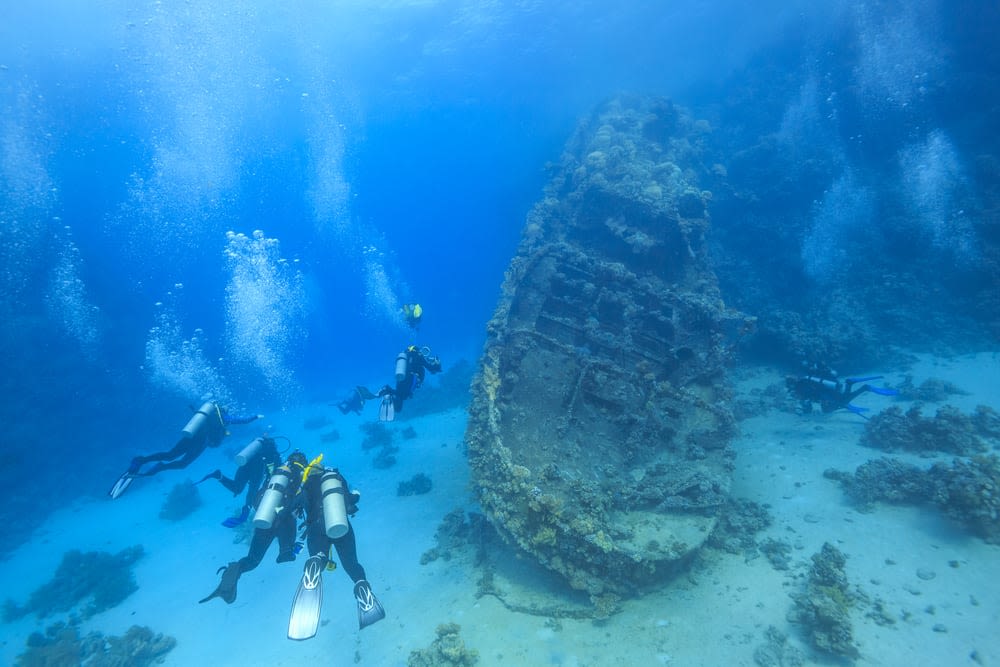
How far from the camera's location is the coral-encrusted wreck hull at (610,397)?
686 centimetres

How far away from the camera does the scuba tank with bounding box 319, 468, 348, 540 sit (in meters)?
5.48

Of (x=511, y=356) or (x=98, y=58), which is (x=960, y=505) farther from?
(x=98, y=58)

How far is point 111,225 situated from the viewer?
211 ft

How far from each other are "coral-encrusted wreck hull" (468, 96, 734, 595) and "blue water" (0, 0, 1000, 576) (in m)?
7.41

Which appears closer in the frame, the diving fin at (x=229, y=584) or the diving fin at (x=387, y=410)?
the diving fin at (x=229, y=584)

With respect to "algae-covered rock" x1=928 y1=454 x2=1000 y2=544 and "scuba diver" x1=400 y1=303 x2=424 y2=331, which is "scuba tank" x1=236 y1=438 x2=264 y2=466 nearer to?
"scuba diver" x1=400 y1=303 x2=424 y2=331

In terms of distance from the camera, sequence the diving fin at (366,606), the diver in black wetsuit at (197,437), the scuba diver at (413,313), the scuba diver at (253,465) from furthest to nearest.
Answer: the scuba diver at (413,313)
the diver in black wetsuit at (197,437)
the scuba diver at (253,465)
the diving fin at (366,606)

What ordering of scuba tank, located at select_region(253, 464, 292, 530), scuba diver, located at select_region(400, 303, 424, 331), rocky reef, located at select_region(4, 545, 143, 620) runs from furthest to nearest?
rocky reef, located at select_region(4, 545, 143, 620), scuba diver, located at select_region(400, 303, 424, 331), scuba tank, located at select_region(253, 464, 292, 530)

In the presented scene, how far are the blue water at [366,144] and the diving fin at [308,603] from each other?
17.3m

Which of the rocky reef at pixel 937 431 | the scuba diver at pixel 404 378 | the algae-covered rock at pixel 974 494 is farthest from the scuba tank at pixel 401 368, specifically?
the rocky reef at pixel 937 431

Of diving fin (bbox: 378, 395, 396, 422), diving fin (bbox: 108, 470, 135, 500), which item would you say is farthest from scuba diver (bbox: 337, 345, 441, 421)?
diving fin (bbox: 108, 470, 135, 500)

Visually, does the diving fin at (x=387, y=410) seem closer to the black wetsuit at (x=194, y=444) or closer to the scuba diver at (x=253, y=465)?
the scuba diver at (x=253, y=465)

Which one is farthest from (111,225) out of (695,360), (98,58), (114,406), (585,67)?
(695,360)

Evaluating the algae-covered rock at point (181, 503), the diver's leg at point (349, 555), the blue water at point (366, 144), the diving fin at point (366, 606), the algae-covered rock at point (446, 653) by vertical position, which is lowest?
the algae-covered rock at point (446, 653)
